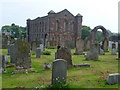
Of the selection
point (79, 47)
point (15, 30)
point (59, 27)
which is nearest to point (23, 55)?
point (79, 47)

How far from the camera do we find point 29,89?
8359mm

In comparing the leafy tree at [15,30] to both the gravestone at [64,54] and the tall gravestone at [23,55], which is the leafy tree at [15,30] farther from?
the gravestone at [64,54]

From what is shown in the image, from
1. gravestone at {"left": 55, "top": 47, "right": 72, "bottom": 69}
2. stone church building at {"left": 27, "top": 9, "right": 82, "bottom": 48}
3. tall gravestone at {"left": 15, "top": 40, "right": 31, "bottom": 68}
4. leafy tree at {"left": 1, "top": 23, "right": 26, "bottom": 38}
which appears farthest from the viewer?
leafy tree at {"left": 1, "top": 23, "right": 26, "bottom": 38}

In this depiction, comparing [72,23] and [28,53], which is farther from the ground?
[72,23]

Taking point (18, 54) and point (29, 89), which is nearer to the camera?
point (29, 89)

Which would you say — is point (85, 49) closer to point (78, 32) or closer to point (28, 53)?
point (28, 53)

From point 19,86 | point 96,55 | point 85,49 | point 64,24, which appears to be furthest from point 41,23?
point 19,86

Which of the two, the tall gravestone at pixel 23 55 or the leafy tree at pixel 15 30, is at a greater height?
the leafy tree at pixel 15 30

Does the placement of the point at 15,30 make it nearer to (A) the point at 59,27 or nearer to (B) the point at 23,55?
(A) the point at 59,27

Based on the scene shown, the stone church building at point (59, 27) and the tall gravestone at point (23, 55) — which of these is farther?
the stone church building at point (59, 27)

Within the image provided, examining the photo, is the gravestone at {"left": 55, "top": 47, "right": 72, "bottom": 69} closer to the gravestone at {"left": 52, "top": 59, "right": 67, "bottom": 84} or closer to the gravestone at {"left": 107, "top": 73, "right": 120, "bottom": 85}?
the gravestone at {"left": 52, "top": 59, "right": 67, "bottom": 84}

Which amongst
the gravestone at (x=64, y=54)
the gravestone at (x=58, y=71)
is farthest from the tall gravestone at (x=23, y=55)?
the gravestone at (x=58, y=71)

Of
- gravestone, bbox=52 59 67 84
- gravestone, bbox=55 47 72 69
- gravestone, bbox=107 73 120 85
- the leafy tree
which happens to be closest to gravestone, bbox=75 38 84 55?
gravestone, bbox=55 47 72 69

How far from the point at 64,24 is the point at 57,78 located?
48.9 m
